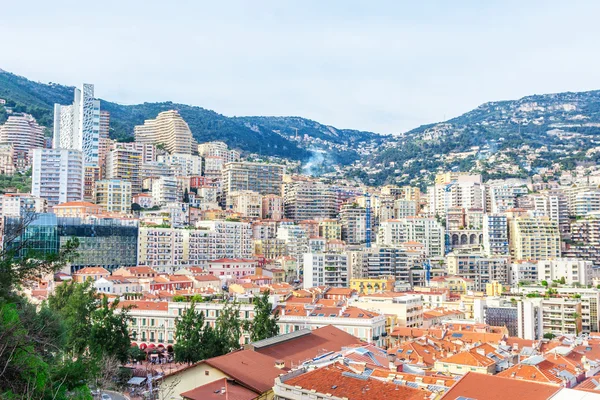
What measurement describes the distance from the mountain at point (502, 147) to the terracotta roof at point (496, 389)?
119734mm

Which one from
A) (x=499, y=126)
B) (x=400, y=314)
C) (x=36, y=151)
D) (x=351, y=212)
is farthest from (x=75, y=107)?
(x=499, y=126)

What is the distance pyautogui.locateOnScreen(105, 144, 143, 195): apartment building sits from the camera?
10556 centimetres

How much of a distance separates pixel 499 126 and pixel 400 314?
497 ft

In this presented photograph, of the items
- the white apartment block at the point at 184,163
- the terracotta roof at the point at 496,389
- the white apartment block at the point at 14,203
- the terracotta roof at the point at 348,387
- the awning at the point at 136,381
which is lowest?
the awning at the point at 136,381

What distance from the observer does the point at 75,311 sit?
112 feet

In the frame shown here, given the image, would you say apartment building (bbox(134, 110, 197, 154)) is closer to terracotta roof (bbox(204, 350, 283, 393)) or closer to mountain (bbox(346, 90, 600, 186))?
mountain (bbox(346, 90, 600, 186))

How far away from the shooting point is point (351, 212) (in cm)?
10162

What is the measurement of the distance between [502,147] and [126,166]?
95440 millimetres

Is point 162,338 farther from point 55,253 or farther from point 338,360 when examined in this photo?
point 55,253

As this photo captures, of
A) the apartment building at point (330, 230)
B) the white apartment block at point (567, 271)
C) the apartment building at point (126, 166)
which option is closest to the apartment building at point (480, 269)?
the white apartment block at point (567, 271)

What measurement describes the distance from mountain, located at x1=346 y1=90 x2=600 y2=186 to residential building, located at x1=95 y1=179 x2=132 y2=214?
75.8 metres

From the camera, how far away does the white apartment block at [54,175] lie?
90750mm

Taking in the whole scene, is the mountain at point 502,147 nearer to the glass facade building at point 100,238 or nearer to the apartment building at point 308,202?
the apartment building at point 308,202

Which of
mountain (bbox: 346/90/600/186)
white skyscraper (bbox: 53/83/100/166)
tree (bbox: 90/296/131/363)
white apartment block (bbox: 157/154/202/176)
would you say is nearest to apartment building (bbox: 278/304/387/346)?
tree (bbox: 90/296/131/363)
